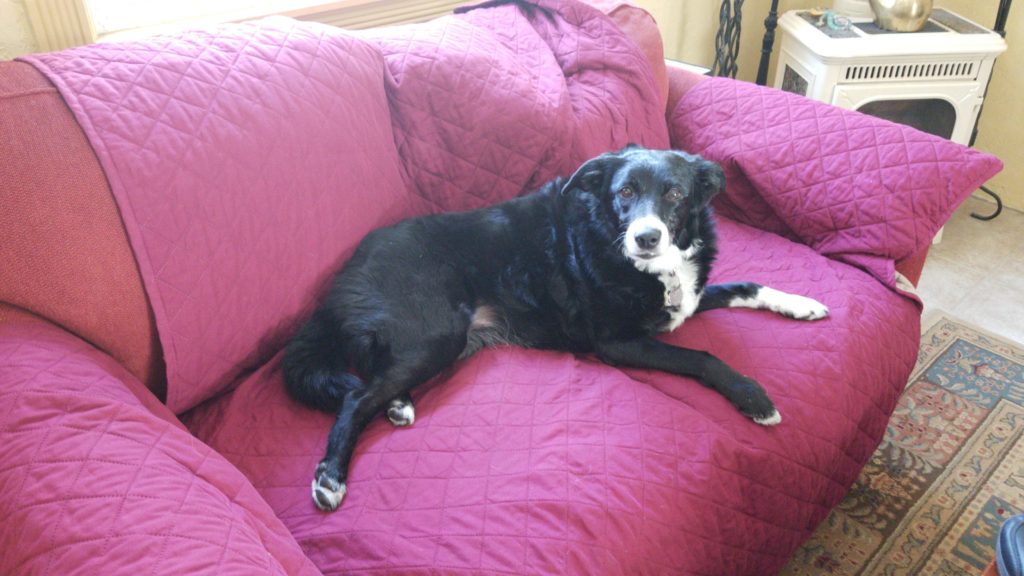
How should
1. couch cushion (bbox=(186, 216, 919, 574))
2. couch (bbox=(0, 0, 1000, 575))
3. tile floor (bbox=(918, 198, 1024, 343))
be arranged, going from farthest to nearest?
tile floor (bbox=(918, 198, 1024, 343)) → couch cushion (bbox=(186, 216, 919, 574)) → couch (bbox=(0, 0, 1000, 575))

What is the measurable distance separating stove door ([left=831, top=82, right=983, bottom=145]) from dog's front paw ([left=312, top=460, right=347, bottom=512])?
7.12ft

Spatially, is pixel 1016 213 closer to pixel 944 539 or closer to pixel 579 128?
pixel 944 539

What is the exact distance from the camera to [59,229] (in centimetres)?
118

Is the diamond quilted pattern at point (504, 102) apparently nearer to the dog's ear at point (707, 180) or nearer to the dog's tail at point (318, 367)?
the dog's ear at point (707, 180)

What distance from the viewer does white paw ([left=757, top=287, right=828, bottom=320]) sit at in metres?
1.61

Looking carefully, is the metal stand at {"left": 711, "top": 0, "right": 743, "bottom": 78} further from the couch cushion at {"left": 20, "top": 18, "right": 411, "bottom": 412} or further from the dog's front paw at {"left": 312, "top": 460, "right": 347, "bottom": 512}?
the dog's front paw at {"left": 312, "top": 460, "right": 347, "bottom": 512}

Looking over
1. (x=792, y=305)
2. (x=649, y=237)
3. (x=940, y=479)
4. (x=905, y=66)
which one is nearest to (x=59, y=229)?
(x=649, y=237)

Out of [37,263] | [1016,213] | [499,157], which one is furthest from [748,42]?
[37,263]

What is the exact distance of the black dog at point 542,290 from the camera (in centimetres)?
144

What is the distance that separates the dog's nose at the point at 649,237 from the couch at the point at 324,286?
0.27 m

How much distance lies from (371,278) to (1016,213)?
2.84 metres

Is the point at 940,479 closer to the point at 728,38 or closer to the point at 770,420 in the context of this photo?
the point at 770,420

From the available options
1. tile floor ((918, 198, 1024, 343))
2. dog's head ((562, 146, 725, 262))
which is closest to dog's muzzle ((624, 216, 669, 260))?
dog's head ((562, 146, 725, 262))

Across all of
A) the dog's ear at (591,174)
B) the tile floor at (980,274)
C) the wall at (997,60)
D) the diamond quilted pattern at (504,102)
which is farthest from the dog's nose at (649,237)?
the wall at (997,60)
